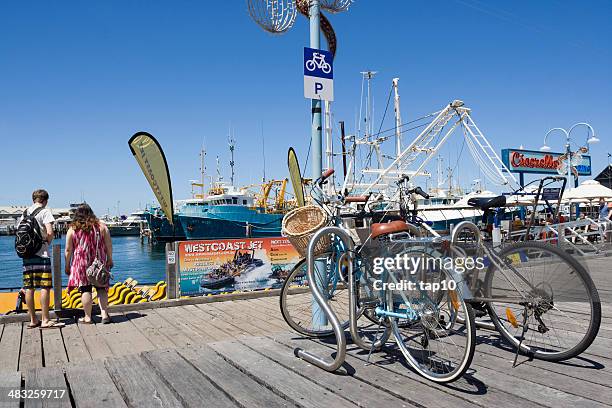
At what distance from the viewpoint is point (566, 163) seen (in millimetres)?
21688

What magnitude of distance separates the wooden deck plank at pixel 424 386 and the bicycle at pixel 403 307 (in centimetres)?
8

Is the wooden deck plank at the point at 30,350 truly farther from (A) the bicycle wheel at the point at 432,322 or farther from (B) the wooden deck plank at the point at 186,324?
(A) the bicycle wheel at the point at 432,322

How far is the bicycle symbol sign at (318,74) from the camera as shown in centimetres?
455

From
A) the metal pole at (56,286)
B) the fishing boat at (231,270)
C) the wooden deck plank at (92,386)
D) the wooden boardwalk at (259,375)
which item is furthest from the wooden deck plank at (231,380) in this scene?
the fishing boat at (231,270)

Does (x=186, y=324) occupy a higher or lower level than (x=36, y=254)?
lower

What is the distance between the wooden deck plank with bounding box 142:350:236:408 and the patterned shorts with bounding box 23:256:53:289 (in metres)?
1.99

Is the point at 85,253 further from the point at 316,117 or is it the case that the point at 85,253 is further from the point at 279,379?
the point at 279,379

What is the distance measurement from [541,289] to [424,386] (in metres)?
1.08

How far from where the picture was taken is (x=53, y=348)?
169 inches

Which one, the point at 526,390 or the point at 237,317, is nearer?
the point at 526,390

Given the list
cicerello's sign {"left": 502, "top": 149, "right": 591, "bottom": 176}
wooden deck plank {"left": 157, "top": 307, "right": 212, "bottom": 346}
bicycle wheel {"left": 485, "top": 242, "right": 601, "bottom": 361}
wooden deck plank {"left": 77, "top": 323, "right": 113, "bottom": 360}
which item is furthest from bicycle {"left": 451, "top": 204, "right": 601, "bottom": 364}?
cicerello's sign {"left": 502, "top": 149, "right": 591, "bottom": 176}

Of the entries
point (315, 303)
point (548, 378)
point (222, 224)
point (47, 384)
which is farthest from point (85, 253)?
point (222, 224)

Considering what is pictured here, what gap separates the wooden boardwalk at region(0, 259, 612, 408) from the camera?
279cm

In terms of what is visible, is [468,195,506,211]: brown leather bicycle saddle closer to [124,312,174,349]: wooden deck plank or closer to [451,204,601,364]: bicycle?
[451,204,601,364]: bicycle
